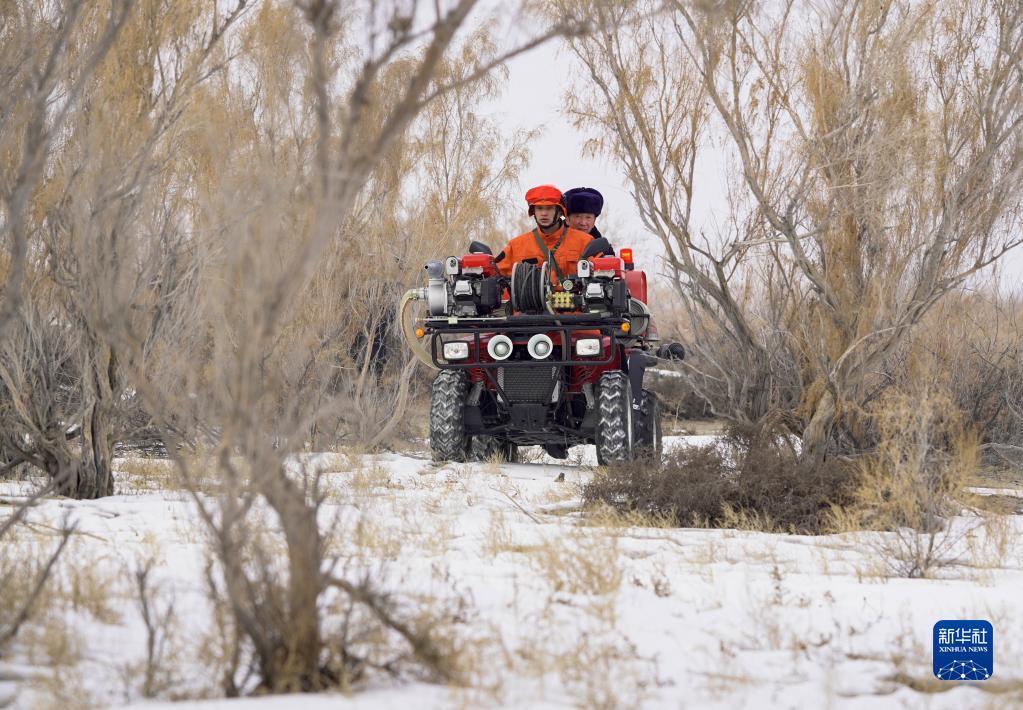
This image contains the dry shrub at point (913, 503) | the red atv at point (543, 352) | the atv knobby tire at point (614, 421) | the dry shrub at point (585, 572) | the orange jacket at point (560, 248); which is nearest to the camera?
the dry shrub at point (585, 572)

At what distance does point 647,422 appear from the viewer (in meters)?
10.0

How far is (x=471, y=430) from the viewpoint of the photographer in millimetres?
9938

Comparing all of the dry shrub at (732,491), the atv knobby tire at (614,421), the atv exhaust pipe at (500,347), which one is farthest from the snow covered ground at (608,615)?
the atv exhaust pipe at (500,347)

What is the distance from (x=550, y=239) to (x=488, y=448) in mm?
2399

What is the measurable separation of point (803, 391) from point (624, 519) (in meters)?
3.12

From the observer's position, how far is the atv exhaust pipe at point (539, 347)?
915cm

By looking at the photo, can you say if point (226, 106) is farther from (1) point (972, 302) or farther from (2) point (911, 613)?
(1) point (972, 302)

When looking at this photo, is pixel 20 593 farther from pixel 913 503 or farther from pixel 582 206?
pixel 582 206

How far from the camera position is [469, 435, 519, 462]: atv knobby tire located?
1075cm

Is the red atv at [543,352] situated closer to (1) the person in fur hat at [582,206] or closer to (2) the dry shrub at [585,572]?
(1) the person in fur hat at [582,206]

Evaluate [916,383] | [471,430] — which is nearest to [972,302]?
[916,383]

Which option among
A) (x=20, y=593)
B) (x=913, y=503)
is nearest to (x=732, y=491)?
(x=913, y=503)

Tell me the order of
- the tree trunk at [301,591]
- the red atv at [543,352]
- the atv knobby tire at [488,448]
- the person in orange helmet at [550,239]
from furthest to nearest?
1. the atv knobby tire at [488,448]
2. the person in orange helmet at [550,239]
3. the red atv at [543,352]
4. the tree trunk at [301,591]

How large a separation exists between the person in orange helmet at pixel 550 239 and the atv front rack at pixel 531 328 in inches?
25.1
